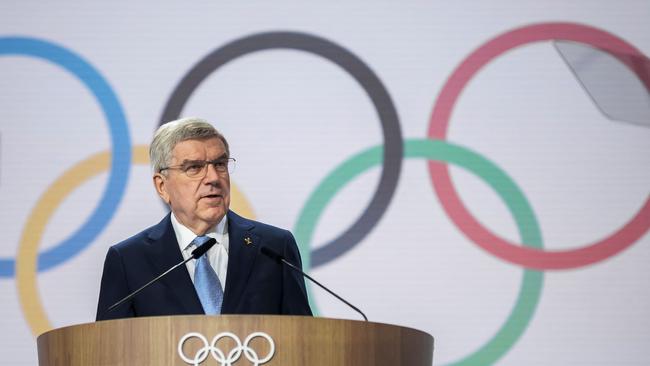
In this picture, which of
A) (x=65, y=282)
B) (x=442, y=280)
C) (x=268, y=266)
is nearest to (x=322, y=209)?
(x=442, y=280)

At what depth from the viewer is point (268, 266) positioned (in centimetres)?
248

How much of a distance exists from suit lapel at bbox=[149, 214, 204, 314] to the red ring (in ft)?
4.81

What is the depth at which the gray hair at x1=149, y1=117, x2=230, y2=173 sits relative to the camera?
243 cm

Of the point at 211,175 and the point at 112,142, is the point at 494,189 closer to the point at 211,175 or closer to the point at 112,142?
the point at 112,142

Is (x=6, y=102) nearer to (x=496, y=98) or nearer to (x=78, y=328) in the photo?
(x=496, y=98)

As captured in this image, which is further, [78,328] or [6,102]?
[6,102]

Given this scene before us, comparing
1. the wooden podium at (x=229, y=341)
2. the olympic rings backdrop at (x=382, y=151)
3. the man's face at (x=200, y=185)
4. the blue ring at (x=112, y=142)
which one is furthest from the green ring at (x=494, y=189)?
the wooden podium at (x=229, y=341)

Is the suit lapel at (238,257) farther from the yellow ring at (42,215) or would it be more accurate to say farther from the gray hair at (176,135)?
the yellow ring at (42,215)

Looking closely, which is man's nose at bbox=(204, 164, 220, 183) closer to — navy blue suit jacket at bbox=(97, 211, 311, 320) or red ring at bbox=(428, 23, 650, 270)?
navy blue suit jacket at bbox=(97, 211, 311, 320)

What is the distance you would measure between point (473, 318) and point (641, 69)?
115cm

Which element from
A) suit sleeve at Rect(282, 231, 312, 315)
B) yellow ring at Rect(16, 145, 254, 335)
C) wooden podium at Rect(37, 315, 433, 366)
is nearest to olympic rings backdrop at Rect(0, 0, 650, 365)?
yellow ring at Rect(16, 145, 254, 335)

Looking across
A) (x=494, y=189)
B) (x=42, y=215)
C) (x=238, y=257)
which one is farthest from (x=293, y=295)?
(x=42, y=215)

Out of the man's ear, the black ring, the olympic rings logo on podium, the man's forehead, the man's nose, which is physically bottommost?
the olympic rings logo on podium

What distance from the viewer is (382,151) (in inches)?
148
